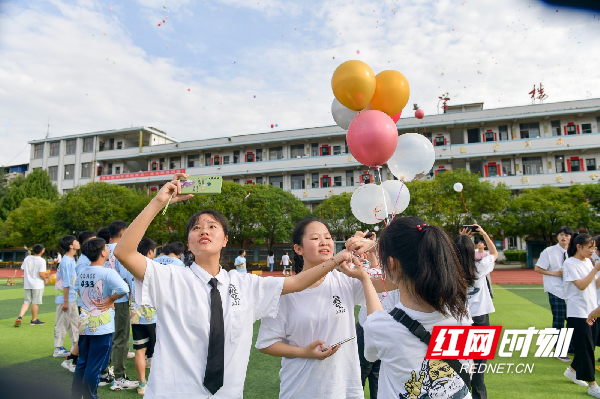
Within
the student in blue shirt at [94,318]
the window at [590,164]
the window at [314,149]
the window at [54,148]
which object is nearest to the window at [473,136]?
the window at [590,164]

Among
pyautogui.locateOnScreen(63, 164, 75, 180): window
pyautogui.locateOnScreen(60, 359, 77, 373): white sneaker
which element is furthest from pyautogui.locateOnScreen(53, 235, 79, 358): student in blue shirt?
pyautogui.locateOnScreen(63, 164, 75, 180): window

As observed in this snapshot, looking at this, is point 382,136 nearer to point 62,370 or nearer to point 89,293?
point 89,293

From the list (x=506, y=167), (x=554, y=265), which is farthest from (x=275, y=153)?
(x=554, y=265)

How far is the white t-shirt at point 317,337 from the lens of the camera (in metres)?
2.19

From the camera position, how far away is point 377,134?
3.24 metres

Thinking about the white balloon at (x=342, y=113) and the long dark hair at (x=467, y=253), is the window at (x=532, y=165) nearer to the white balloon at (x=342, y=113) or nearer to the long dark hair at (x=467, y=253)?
the long dark hair at (x=467, y=253)

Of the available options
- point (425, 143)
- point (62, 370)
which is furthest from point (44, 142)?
point (425, 143)

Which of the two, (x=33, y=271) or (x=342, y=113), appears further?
(x=33, y=271)

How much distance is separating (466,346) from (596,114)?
34528mm

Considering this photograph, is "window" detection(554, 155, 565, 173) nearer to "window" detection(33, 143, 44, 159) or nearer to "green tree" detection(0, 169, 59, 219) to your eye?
"green tree" detection(0, 169, 59, 219)

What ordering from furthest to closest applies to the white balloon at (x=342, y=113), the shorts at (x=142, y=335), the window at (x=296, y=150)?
the window at (x=296, y=150)
the shorts at (x=142, y=335)
the white balloon at (x=342, y=113)

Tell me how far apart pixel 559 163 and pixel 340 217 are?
55.8ft

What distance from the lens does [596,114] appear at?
1118 inches

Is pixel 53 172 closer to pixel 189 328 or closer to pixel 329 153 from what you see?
pixel 329 153
